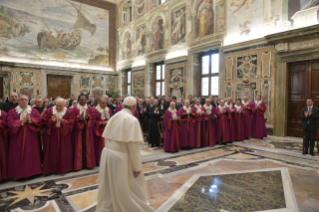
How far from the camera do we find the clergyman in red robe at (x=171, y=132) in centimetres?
704

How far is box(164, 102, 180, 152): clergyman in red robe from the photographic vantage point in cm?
704

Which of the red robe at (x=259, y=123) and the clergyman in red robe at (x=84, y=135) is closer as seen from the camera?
→ the clergyman in red robe at (x=84, y=135)

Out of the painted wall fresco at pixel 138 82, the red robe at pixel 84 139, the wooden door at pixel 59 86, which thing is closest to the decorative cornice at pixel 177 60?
the painted wall fresco at pixel 138 82

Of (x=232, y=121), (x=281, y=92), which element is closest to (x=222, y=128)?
(x=232, y=121)

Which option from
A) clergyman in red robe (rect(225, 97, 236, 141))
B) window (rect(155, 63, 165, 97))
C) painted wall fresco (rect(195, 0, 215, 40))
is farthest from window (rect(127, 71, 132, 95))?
clergyman in red robe (rect(225, 97, 236, 141))

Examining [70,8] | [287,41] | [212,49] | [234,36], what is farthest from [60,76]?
[287,41]

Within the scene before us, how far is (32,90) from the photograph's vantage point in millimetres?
15453

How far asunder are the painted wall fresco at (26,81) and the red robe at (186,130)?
12364mm

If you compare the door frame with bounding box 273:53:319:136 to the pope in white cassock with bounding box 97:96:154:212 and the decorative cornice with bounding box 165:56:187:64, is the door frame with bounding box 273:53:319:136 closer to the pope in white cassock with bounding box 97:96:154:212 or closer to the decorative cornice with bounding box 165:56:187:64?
the decorative cornice with bounding box 165:56:187:64

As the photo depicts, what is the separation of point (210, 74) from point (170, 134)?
6575 mm

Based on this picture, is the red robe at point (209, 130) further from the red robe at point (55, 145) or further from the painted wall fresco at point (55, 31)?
the painted wall fresco at point (55, 31)

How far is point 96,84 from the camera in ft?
60.6

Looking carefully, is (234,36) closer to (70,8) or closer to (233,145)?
(233,145)

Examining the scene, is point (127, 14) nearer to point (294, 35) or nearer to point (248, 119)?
point (294, 35)
